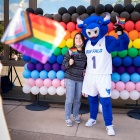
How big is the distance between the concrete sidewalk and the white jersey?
3.27 feet

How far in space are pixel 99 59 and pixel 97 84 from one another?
0.41 meters

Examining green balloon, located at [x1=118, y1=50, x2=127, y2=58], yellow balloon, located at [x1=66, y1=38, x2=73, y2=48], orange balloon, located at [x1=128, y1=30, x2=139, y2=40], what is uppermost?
orange balloon, located at [x1=128, y1=30, x2=139, y2=40]

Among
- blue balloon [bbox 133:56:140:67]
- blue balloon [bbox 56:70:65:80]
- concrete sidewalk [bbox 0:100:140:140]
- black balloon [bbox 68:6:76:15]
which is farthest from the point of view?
blue balloon [bbox 56:70:65:80]

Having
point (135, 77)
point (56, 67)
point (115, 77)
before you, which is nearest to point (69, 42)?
point (56, 67)

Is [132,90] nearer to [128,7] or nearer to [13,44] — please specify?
[128,7]

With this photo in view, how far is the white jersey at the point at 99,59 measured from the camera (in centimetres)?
350

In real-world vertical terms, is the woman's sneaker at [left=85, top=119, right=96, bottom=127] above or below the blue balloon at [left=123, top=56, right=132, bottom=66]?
below

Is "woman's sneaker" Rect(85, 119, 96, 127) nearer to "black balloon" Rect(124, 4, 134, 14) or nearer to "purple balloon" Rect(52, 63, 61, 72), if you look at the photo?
"purple balloon" Rect(52, 63, 61, 72)

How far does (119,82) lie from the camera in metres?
4.00

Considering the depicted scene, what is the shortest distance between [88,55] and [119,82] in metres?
0.82

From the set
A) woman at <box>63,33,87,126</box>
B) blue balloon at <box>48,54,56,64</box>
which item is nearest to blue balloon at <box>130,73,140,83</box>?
woman at <box>63,33,87,126</box>

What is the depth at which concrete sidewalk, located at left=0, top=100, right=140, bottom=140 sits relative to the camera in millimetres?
3429

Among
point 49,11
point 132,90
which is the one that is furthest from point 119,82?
point 49,11

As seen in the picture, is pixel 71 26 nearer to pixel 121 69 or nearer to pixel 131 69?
pixel 121 69
